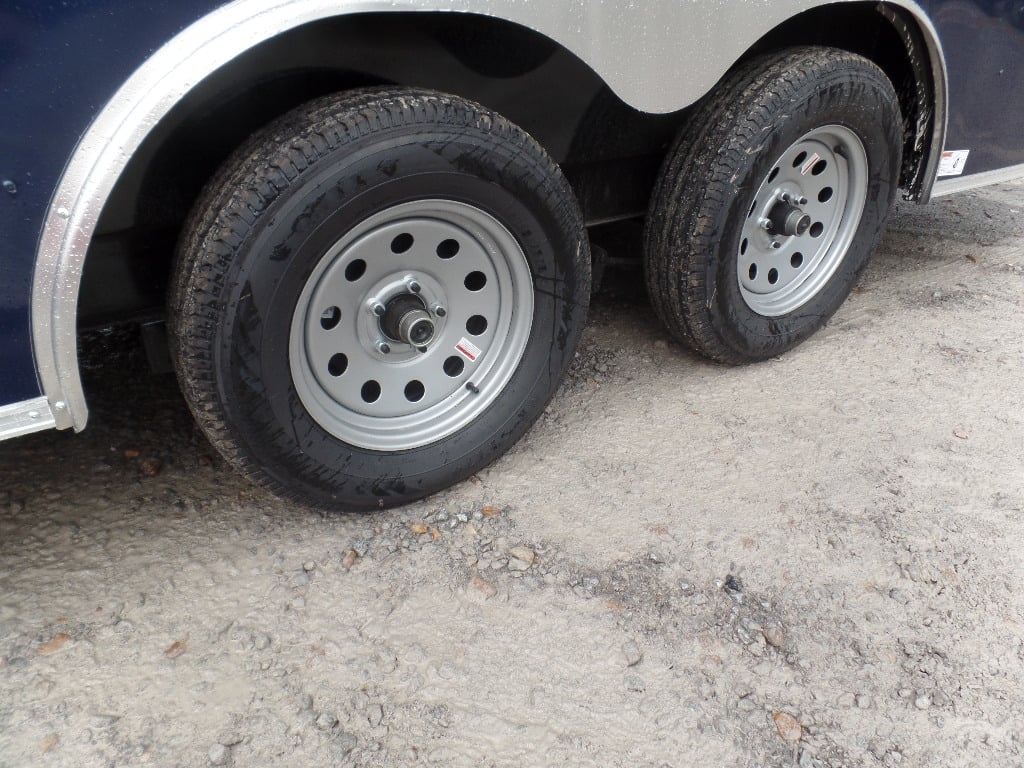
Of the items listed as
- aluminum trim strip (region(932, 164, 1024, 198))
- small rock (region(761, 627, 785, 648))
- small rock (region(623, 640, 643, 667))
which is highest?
aluminum trim strip (region(932, 164, 1024, 198))

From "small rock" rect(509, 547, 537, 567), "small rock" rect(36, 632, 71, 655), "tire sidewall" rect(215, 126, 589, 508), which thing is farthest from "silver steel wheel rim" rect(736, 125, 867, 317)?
"small rock" rect(36, 632, 71, 655)

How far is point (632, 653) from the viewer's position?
194 cm

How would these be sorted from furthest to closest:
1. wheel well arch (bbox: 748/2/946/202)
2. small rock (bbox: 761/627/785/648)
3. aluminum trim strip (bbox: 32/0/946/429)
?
1. wheel well arch (bbox: 748/2/946/202)
2. small rock (bbox: 761/627/785/648)
3. aluminum trim strip (bbox: 32/0/946/429)

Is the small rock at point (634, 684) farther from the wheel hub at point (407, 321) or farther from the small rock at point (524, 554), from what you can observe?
the wheel hub at point (407, 321)

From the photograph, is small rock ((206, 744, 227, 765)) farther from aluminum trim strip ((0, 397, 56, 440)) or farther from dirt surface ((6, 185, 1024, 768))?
aluminum trim strip ((0, 397, 56, 440))

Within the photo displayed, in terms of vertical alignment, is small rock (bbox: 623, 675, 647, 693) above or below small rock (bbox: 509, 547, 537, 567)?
below

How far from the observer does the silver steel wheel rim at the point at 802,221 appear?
9.09ft

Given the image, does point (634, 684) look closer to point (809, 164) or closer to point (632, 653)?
point (632, 653)


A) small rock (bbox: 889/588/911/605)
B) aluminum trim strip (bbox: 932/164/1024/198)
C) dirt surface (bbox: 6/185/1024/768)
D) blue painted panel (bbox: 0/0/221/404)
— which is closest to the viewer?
blue painted panel (bbox: 0/0/221/404)

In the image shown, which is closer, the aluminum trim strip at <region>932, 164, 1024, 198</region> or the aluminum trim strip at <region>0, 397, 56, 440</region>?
the aluminum trim strip at <region>0, 397, 56, 440</region>

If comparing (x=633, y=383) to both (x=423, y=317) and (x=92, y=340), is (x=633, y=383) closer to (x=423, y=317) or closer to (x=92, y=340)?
(x=423, y=317)

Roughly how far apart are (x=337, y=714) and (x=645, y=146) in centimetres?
188

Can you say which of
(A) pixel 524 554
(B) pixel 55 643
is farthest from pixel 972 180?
(B) pixel 55 643

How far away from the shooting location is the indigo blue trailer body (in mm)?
1617
